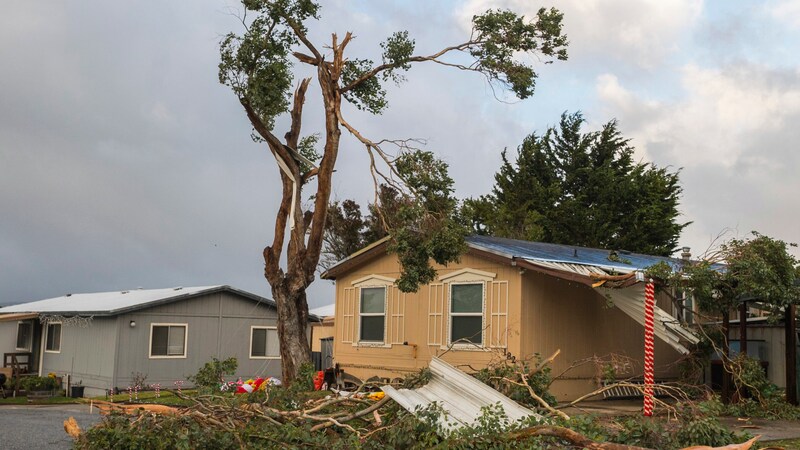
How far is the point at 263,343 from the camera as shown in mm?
27156

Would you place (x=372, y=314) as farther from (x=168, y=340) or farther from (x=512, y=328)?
(x=168, y=340)

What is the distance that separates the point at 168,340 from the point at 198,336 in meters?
0.92

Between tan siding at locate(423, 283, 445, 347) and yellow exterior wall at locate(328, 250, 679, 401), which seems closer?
yellow exterior wall at locate(328, 250, 679, 401)

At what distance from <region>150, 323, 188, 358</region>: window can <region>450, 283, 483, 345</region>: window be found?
10814 mm

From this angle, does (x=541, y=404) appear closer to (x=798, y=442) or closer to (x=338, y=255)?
(x=798, y=442)

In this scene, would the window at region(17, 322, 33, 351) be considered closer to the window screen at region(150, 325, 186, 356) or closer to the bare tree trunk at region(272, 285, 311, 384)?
the window screen at region(150, 325, 186, 356)

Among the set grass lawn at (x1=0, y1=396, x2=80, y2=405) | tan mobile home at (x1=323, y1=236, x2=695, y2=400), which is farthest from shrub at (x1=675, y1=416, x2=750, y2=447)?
grass lawn at (x1=0, y1=396, x2=80, y2=405)

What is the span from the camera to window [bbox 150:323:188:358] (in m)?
25.2

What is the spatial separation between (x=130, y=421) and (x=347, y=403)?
108 inches

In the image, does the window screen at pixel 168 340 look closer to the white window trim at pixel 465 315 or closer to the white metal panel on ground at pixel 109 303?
the white metal panel on ground at pixel 109 303

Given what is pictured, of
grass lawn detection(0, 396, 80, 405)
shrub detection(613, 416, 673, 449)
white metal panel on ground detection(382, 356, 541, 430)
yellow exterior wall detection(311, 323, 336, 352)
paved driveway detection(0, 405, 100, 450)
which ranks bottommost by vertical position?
grass lawn detection(0, 396, 80, 405)

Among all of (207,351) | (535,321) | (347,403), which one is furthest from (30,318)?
(347,403)

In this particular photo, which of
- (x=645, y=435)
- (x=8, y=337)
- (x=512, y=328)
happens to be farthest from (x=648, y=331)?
(x=8, y=337)

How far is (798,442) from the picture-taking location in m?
11.5
